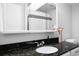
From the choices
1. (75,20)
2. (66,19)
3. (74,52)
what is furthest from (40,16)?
(74,52)

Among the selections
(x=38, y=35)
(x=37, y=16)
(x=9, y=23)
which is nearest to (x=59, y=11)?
(x=37, y=16)

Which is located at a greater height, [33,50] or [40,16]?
[40,16]

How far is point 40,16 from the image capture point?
120cm

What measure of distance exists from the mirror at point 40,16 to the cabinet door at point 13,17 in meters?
0.10

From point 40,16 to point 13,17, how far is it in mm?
417

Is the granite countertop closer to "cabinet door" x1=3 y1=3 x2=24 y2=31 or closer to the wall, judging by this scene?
the wall

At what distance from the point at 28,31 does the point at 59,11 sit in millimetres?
570

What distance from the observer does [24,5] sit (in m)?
1.07

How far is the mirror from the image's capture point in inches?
43.8

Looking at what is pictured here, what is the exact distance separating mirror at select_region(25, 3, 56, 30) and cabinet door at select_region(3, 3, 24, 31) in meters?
0.10

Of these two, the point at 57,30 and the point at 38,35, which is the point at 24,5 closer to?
the point at 38,35

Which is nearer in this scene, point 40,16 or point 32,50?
point 32,50

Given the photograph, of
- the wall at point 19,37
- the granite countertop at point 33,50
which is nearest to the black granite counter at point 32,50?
the granite countertop at point 33,50

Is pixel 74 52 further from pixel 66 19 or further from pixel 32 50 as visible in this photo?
pixel 32 50
